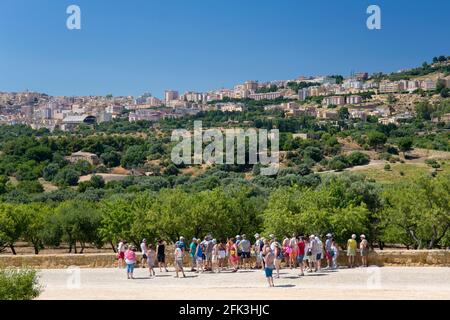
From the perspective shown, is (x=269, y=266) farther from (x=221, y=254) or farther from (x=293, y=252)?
(x=221, y=254)

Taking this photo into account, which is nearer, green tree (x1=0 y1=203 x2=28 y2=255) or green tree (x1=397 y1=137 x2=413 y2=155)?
green tree (x1=0 y1=203 x2=28 y2=255)

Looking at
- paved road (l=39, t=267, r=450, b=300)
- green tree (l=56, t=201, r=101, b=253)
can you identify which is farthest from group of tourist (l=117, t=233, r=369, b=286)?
green tree (l=56, t=201, r=101, b=253)

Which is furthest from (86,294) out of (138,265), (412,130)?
(412,130)

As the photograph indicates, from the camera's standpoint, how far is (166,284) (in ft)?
55.6

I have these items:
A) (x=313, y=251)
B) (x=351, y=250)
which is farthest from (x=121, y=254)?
(x=351, y=250)

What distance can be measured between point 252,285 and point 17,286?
6103mm

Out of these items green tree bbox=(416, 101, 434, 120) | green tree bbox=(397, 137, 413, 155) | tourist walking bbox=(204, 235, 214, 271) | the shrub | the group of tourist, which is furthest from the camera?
green tree bbox=(416, 101, 434, 120)

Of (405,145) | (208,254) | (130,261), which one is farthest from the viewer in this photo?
(405,145)

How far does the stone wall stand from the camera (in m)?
19.2

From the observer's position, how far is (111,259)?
2095 centimetres

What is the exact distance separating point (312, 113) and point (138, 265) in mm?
178762

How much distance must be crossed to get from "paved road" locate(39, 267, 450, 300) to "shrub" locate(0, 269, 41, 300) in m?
0.96

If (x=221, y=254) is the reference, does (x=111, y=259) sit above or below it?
below

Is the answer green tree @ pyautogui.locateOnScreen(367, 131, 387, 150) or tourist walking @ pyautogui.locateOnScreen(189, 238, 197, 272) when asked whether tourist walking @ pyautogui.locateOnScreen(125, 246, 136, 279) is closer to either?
tourist walking @ pyautogui.locateOnScreen(189, 238, 197, 272)
